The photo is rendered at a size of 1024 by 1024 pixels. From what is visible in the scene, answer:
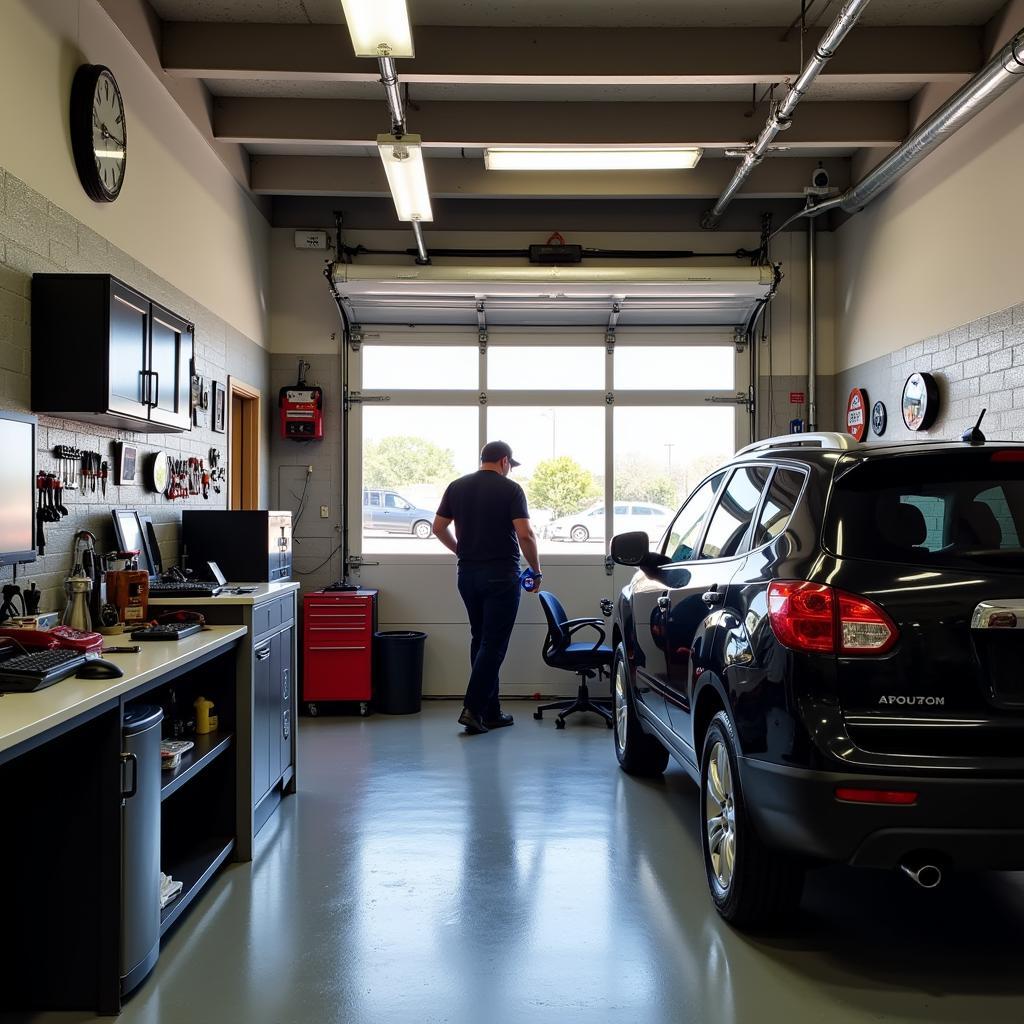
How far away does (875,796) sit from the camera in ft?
6.94

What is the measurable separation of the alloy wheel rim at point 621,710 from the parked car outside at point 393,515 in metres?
2.42

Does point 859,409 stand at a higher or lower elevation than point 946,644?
higher

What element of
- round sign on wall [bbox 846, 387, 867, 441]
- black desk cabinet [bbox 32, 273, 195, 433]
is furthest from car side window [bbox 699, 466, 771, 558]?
round sign on wall [bbox 846, 387, 867, 441]

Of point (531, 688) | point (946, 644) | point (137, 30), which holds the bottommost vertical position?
point (531, 688)

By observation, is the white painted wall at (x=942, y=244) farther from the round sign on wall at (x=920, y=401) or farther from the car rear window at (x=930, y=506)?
the car rear window at (x=930, y=506)

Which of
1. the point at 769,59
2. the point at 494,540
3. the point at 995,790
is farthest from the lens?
the point at 494,540

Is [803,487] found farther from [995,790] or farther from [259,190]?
[259,190]

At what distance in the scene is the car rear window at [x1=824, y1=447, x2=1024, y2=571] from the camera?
7.48 feet

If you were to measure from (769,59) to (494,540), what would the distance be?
10.2 ft

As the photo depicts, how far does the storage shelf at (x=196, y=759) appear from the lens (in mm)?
2707

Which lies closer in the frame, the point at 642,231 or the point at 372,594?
the point at 372,594

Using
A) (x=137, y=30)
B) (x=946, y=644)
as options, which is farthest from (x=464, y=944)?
(x=137, y=30)

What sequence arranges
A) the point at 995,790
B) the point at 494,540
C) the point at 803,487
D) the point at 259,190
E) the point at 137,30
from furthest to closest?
1. the point at 259,190
2. the point at 494,540
3. the point at 137,30
4. the point at 803,487
5. the point at 995,790

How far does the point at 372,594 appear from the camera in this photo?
20.4 ft
